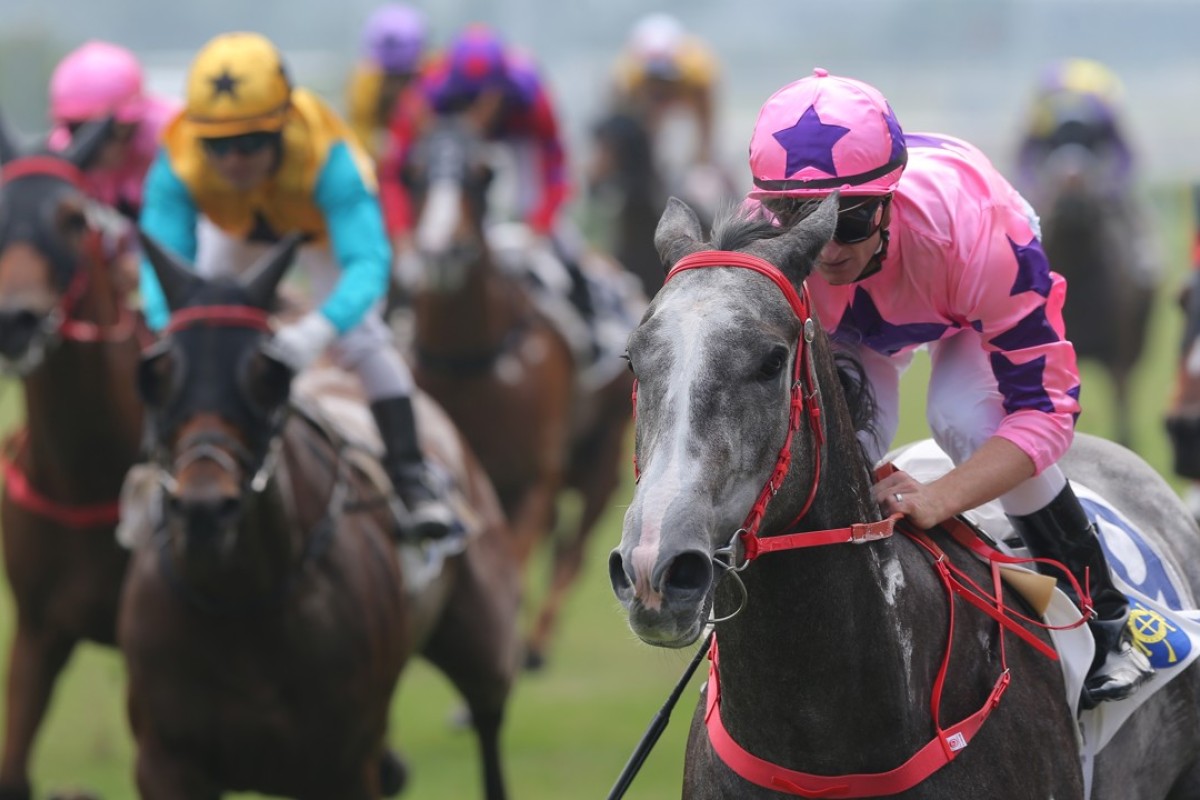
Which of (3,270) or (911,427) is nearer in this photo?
(3,270)

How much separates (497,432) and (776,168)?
236 inches

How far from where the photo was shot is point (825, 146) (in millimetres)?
3381

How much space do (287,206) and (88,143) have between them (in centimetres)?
99

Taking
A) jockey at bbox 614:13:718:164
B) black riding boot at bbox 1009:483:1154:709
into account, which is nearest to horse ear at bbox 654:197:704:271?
black riding boot at bbox 1009:483:1154:709

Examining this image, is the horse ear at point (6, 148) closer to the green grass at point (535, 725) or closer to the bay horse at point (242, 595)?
the bay horse at point (242, 595)

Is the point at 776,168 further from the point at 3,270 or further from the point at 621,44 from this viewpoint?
the point at 621,44

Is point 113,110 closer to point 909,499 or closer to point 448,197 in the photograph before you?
point 448,197

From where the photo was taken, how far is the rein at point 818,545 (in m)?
3.05

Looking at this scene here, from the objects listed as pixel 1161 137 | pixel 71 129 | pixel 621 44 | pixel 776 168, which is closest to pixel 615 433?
pixel 71 129

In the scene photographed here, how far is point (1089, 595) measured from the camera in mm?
3963

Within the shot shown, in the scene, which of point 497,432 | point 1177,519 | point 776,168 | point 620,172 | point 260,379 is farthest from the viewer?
point 620,172

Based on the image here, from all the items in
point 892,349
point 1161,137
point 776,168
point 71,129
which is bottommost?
point 1161,137

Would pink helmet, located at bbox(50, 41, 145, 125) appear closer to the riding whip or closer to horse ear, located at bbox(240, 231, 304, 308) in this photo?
horse ear, located at bbox(240, 231, 304, 308)

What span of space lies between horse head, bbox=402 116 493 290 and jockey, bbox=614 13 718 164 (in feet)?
22.8
